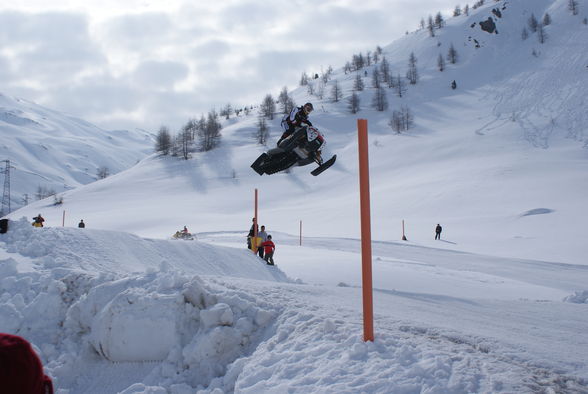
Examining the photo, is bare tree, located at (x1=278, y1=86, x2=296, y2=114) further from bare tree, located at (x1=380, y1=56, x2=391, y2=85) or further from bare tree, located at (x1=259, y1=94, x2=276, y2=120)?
bare tree, located at (x1=380, y1=56, x2=391, y2=85)

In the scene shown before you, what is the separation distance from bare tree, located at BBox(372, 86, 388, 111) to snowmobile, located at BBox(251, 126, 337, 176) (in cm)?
8223

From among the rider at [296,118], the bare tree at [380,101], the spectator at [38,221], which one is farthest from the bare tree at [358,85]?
the rider at [296,118]

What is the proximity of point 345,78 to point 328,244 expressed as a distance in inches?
3633

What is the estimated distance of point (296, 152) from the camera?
884 centimetres

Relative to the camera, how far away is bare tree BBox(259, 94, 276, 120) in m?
92.3

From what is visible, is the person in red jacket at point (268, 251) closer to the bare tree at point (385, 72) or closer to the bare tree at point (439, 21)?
the bare tree at point (385, 72)

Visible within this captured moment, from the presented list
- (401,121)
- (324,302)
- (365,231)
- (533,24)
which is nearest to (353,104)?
(401,121)

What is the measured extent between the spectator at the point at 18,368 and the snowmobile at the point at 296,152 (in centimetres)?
708

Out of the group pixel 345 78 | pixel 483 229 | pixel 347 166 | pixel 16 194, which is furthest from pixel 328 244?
pixel 16 194

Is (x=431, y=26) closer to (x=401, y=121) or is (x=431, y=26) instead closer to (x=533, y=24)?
(x=533, y=24)

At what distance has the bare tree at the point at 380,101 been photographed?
87938 mm

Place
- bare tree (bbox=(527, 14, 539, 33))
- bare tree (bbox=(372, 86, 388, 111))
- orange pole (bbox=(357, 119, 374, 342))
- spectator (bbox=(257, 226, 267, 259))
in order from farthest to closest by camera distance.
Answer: bare tree (bbox=(527, 14, 539, 33)) < bare tree (bbox=(372, 86, 388, 111)) < spectator (bbox=(257, 226, 267, 259)) < orange pole (bbox=(357, 119, 374, 342))

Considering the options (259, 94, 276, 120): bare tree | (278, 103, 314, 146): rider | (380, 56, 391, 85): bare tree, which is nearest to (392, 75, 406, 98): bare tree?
(380, 56, 391, 85): bare tree

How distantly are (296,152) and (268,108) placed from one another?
8710 cm
